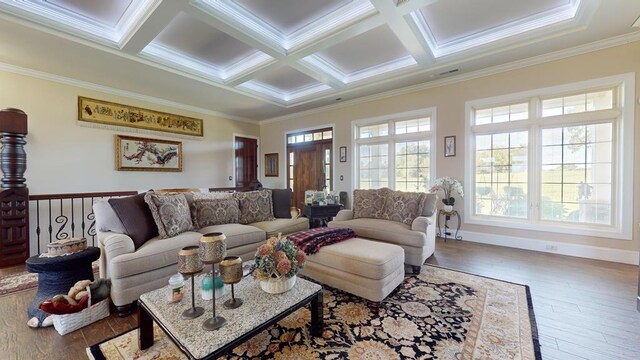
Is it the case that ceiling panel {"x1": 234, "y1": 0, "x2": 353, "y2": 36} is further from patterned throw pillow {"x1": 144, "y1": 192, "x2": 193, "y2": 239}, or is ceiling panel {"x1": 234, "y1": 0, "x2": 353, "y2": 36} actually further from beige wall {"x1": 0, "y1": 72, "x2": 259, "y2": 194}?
beige wall {"x1": 0, "y1": 72, "x2": 259, "y2": 194}

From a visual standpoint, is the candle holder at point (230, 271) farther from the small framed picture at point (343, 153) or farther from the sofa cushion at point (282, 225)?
the small framed picture at point (343, 153)

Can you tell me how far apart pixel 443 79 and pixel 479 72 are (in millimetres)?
541

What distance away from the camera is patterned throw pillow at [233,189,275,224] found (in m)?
3.51

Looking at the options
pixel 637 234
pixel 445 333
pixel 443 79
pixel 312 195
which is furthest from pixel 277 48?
pixel 637 234

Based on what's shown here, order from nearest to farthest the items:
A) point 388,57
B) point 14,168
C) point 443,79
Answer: point 14,168 < point 388,57 < point 443,79

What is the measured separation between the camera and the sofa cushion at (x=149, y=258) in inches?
79.2

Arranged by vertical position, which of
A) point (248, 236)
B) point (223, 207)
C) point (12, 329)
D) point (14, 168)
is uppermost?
point (14, 168)

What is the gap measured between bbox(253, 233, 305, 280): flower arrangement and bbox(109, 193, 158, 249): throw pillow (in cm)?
146

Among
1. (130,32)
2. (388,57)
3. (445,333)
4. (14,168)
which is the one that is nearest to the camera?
(445,333)

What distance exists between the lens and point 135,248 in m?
2.26

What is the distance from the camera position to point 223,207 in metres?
3.28

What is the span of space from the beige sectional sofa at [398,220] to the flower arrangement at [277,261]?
1.65m

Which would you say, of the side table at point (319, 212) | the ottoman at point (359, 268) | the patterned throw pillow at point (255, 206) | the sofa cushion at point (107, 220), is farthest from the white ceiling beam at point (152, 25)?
the side table at point (319, 212)

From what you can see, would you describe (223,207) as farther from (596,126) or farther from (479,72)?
(596,126)
